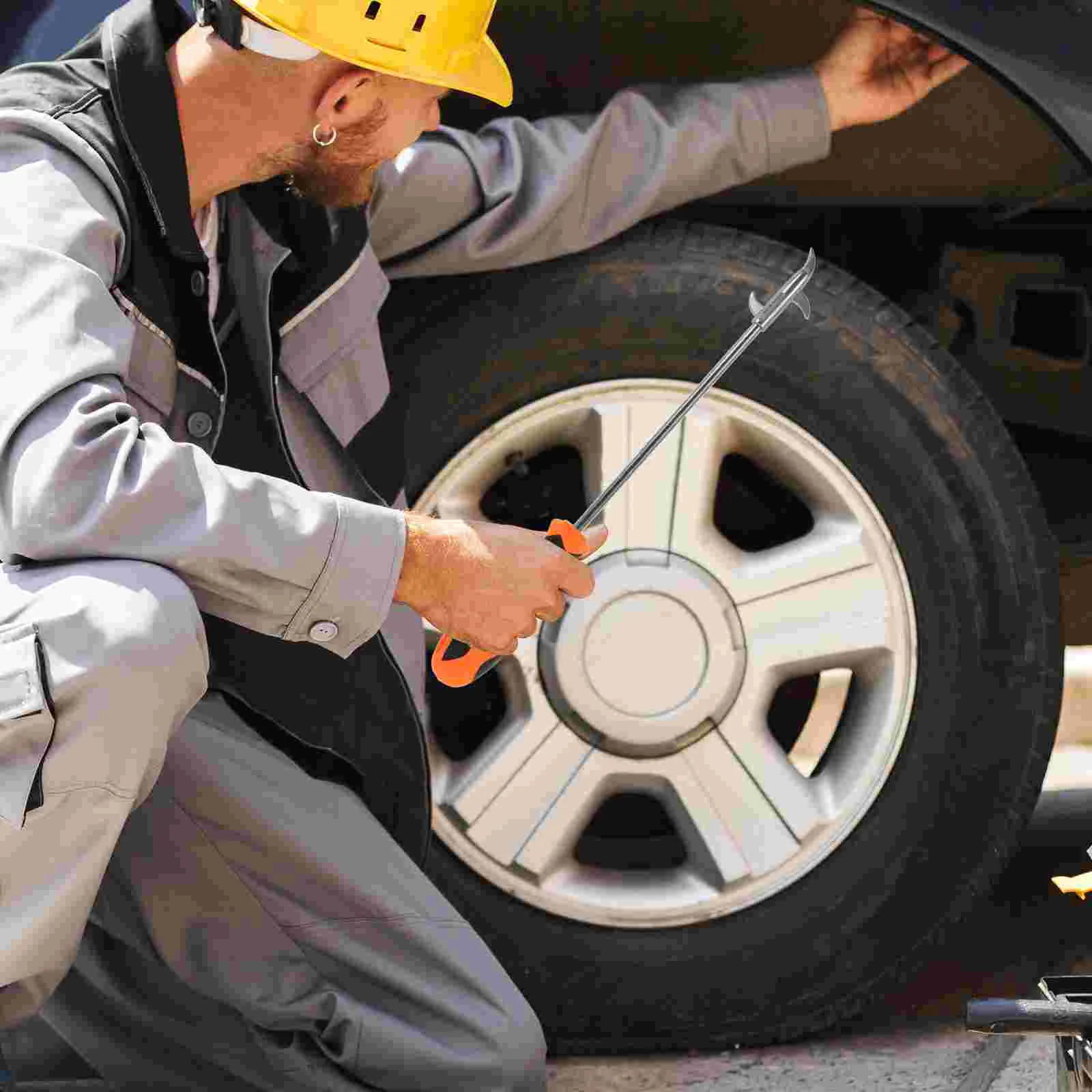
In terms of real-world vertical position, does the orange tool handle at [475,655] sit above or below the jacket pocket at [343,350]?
below

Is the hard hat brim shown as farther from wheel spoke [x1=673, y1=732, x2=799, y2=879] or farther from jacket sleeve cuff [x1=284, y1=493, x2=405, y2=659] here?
wheel spoke [x1=673, y1=732, x2=799, y2=879]

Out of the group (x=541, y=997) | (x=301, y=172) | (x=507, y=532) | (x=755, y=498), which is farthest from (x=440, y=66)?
(x=541, y=997)

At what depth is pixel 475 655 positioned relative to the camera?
1759 millimetres

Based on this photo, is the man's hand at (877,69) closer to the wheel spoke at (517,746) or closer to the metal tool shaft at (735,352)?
the metal tool shaft at (735,352)

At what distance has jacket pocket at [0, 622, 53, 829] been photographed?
1.51m

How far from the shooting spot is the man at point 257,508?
5.07ft

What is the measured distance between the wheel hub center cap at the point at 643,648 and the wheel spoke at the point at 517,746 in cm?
2

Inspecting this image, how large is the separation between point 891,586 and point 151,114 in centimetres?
97

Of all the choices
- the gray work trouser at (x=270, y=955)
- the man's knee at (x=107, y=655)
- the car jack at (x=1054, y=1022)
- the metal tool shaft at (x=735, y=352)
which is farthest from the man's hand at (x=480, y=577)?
the car jack at (x=1054, y=1022)

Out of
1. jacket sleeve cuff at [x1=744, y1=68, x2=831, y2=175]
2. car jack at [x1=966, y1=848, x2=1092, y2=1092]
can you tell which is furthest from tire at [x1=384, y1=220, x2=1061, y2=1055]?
car jack at [x1=966, y1=848, x2=1092, y2=1092]

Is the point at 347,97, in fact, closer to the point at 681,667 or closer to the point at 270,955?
the point at 681,667

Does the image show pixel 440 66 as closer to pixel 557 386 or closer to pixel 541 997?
pixel 557 386

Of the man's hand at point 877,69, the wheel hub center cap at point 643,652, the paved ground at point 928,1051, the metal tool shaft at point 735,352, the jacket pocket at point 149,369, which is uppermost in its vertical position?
the man's hand at point 877,69

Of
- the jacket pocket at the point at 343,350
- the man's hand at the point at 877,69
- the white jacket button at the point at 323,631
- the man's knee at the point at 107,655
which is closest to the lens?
the man's knee at the point at 107,655
